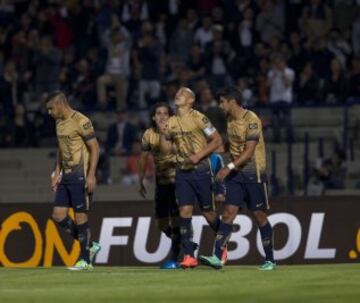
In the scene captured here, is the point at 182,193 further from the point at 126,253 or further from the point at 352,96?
the point at 352,96

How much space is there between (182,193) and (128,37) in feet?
36.8

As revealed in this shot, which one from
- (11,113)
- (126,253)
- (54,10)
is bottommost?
(126,253)

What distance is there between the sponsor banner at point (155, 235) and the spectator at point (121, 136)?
3.57 m

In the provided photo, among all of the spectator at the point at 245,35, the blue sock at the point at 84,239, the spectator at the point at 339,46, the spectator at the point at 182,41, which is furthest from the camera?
the spectator at the point at 182,41

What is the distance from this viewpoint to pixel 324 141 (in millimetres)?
25922

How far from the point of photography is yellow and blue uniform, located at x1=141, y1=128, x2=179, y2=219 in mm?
19562

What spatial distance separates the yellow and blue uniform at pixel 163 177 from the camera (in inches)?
770

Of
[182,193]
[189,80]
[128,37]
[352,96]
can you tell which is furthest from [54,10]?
[182,193]

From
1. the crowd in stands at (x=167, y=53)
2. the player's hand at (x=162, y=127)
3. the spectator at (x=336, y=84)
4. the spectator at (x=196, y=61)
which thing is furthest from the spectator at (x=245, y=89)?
the player's hand at (x=162, y=127)

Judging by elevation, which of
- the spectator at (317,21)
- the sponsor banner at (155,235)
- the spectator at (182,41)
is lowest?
the sponsor banner at (155,235)

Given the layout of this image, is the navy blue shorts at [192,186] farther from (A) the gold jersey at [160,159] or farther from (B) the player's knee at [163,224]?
(B) the player's knee at [163,224]

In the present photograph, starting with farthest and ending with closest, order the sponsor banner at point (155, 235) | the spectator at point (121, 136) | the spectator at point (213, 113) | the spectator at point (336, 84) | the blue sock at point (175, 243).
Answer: the spectator at point (336, 84) < the spectator at point (121, 136) < the spectator at point (213, 113) < the sponsor banner at point (155, 235) < the blue sock at point (175, 243)

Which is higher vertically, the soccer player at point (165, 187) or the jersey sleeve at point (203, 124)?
the jersey sleeve at point (203, 124)

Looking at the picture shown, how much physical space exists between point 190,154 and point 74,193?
1.49 metres
